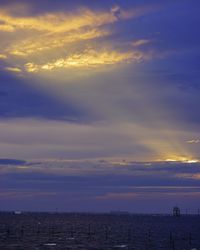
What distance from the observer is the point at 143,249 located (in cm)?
12500

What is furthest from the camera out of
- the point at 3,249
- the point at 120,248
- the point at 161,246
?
the point at 161,246

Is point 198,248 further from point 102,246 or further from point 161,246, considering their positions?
point 102,246

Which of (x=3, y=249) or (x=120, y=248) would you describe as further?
(x=120, y=248)

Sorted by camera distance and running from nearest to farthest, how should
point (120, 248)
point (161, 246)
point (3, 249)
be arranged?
point (3, 249)
point (120, 248)
point (161, 246)

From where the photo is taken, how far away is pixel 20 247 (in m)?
123

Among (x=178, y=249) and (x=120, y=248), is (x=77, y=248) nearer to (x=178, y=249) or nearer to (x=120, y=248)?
(x=120, y=248)

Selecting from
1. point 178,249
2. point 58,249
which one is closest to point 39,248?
point 58,249

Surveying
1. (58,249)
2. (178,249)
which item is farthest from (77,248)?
(178,249)

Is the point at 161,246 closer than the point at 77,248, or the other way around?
the point at 77,248

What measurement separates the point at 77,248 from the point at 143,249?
48.6ft

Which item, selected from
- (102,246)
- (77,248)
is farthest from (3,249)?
(102,246)

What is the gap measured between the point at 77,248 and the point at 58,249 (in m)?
5.84

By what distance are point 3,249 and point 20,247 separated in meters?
7.08

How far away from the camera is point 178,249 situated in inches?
4958
